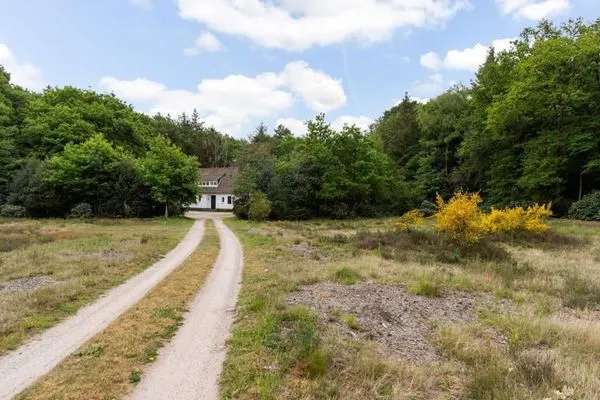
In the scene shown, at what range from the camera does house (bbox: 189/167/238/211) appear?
6525 centimetres

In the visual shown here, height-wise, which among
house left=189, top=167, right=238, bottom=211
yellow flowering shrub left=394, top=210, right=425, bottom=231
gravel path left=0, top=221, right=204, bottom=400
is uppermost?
house left=189, top=167, right=238, bottom=211

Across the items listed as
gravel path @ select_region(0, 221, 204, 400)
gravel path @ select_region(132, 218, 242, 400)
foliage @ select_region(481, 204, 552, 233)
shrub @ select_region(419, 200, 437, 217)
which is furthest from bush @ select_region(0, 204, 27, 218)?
shrub @ select_region(419, 200, 437, 217)

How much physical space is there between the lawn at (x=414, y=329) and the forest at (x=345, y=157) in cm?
2639

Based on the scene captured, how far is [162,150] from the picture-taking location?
1719 inches

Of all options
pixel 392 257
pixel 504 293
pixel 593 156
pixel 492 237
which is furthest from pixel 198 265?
pixel 593 156

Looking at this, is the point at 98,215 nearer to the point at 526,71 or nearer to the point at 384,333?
the point at 384,333

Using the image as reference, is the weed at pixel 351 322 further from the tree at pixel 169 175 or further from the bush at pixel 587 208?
the bush at pixel 587 208

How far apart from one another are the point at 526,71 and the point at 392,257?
111 ft

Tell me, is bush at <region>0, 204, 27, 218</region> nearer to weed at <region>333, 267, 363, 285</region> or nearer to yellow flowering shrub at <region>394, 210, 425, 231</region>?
yellow flowering shrub at <region>394, 210, 425, 231</region>

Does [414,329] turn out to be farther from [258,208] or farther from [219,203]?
[219,203]

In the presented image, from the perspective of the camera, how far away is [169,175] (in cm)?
4306

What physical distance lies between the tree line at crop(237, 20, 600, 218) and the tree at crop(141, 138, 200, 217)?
17.4ft

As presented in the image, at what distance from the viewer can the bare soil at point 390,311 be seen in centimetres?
838

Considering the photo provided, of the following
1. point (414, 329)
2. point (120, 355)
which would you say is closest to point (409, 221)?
point (414, 329)
